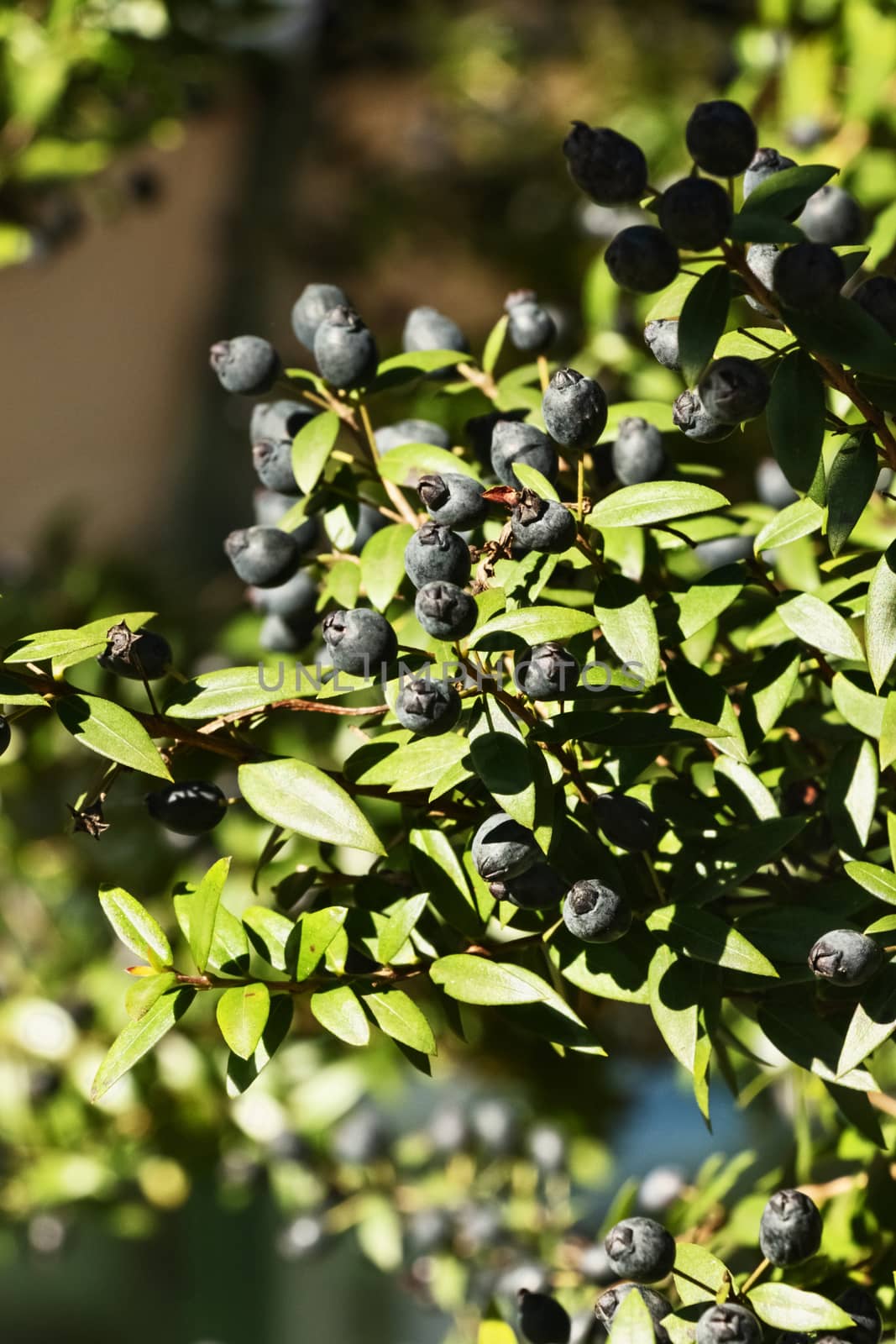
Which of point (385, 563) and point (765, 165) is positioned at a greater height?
point (765, 165)

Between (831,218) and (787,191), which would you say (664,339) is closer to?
(787,191)

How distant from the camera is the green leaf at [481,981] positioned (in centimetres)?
46

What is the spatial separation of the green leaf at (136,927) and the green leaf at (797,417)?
0.29 m

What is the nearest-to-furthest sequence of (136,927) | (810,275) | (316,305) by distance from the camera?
(810,275)
(136,927)
(316,305)

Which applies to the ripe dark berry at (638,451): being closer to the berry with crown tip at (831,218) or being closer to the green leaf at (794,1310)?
the berry with crown tip at (831,218)

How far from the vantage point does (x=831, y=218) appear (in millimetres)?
658

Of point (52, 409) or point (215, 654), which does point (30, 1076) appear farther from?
point (52, 409)

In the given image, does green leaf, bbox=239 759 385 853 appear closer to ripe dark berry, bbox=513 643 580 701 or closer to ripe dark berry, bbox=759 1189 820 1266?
ripe dark berry, bbox=513 643 580 701

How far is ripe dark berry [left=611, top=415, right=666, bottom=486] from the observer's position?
1.86 ft

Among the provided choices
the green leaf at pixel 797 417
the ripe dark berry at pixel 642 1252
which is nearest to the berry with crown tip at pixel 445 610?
the green leaf at pixel 797 417

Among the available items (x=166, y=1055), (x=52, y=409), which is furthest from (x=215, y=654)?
(x=52, y=409)

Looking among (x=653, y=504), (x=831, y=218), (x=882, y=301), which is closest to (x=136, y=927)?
(x=653, y=504)

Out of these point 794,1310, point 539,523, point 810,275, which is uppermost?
point 810,275

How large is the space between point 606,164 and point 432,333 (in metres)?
0.24
